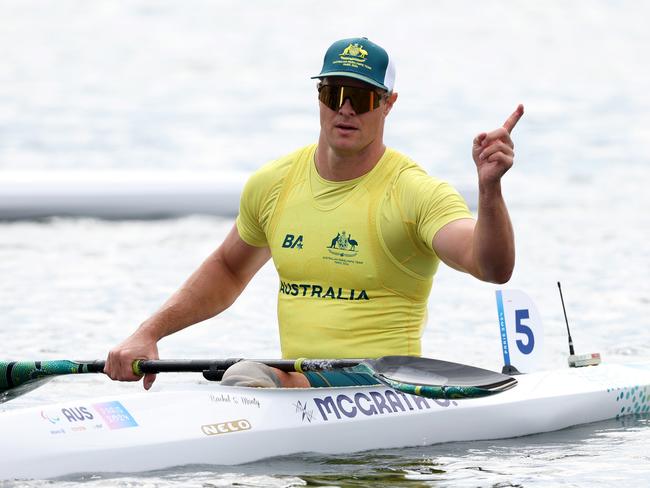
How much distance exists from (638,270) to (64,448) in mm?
7997

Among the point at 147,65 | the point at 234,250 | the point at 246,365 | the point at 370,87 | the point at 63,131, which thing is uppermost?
the point at 147,65

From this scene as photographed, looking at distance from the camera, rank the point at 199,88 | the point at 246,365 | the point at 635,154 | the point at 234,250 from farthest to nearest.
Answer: the point at 199,88 < the point at 635,154 < the point at 234,250 < the point at 246,365

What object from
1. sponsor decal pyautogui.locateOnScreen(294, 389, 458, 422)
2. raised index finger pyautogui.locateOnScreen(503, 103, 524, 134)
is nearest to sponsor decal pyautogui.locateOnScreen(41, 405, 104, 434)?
sponsor decal pyautogui.locateOnScreen(294, 389, 458, 422)

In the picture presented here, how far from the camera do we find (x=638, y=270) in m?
12.1

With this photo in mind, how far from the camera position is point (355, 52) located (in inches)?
222

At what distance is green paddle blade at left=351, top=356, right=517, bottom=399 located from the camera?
5340 millimetres

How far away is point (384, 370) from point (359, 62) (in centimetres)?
128

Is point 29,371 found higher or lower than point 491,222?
lower

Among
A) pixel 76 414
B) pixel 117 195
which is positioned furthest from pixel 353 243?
pixel 117 195

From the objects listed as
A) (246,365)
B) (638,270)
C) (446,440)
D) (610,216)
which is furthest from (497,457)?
(610,216)

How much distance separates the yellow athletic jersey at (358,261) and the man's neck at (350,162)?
27 millimetres

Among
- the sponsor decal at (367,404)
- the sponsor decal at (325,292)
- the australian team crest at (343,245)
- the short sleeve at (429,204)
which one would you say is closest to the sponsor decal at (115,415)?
the sponsor decal at (367,404)

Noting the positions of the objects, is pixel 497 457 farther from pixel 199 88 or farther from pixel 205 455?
pixel 199 88

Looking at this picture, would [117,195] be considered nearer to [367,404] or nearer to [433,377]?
[367,404]
